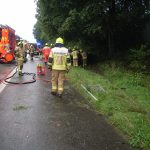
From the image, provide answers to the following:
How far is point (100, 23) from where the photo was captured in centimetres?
2502

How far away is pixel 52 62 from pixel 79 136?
216 inches

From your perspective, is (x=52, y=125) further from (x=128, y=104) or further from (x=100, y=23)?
(x=100, y=23)

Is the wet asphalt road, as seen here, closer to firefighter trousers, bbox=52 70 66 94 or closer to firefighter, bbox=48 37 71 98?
firefighter trousers, bbox=52 70 66 94

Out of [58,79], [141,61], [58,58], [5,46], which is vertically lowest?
[58,79]

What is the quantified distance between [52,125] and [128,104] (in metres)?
3.49

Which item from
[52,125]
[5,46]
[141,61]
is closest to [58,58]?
[52,125]

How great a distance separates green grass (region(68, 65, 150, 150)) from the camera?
800 cm

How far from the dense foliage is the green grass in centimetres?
543

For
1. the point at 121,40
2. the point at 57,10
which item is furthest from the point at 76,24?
the point at 121,40

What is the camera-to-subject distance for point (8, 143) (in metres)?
7.20

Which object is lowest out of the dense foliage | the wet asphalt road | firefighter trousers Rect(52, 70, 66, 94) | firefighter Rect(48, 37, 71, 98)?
the wet asphalt road

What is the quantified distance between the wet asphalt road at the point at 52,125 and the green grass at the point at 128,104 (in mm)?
296

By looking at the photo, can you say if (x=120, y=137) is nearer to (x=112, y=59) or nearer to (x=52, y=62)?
(x=52, y=62)

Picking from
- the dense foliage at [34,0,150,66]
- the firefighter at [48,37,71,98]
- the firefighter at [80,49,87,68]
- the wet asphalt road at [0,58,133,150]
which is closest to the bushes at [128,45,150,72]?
the dense foliage at [34,0,150,66]
